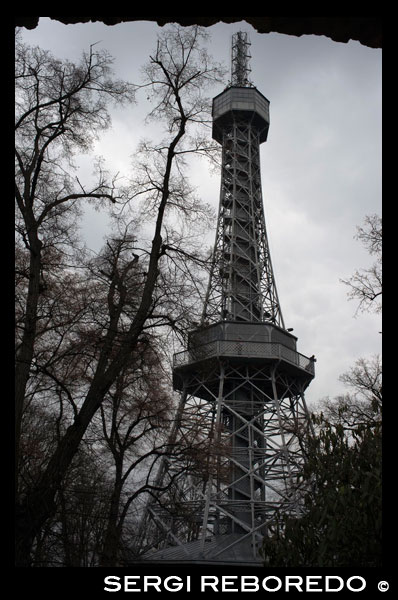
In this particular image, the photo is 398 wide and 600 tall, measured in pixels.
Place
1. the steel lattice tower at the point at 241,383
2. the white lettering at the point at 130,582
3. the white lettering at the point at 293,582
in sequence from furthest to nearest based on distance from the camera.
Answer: the steel lattice tower at the point at 241,383 < the white lettering at the point at 293,582 < the white lettering at the point at 130,582

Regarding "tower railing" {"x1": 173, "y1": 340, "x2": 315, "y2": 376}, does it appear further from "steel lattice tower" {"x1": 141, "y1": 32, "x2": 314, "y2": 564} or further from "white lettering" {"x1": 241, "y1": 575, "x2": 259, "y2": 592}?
"white lettering" {"x1": 241, "y1": 575, "x2": 259, "y2": 592}

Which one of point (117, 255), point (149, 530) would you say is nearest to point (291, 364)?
point (149, 530)

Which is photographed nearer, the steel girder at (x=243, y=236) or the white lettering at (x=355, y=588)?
the white lettering at (x=355, y=588)

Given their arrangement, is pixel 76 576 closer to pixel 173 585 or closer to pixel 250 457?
pixel 173 585

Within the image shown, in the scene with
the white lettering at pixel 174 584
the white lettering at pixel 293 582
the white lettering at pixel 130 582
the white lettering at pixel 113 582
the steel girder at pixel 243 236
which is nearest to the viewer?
the white lettering at pixel 113 582

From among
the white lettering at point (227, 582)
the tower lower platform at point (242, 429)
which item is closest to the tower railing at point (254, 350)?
the tower lower platform at point (242, 429)

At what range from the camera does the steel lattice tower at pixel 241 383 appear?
2580 centimetres

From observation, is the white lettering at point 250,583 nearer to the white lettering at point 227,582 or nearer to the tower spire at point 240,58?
the white lettering at point 227,582

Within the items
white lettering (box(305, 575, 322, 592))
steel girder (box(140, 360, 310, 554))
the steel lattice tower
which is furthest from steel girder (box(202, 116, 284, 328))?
white lettering (box(305, 575, 322, 592))

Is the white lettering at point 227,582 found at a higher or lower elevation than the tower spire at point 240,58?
lower

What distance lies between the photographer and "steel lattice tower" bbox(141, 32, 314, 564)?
2580cm

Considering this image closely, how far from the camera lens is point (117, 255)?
11.0m

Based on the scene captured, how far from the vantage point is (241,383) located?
33156 mm
